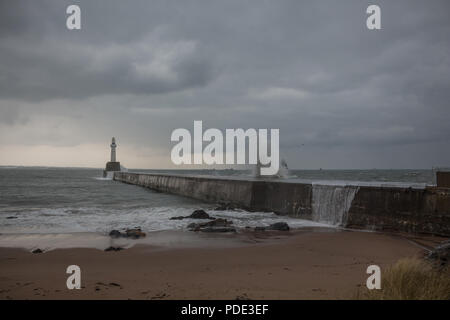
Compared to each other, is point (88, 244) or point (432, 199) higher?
point (432, 199)

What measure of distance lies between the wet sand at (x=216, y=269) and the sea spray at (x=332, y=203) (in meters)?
2.17

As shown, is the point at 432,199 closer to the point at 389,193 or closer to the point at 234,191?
the point at 389,193

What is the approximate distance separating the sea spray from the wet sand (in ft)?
7.11

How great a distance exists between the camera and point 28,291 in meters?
4.95

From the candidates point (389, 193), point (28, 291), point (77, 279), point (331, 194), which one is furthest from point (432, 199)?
point (28, 291)

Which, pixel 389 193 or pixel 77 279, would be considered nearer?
pixel 77 279

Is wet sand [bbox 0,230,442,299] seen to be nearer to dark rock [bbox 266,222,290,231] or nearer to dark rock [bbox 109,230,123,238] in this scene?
dark rock [bbox 266,222,290,231]

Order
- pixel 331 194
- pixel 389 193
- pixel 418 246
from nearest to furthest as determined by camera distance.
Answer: pixel 418 246, pixel 389 193, pixel 331 194

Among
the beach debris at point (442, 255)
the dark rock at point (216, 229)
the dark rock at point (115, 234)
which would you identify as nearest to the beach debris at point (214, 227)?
the dark rock at point (216, 229)

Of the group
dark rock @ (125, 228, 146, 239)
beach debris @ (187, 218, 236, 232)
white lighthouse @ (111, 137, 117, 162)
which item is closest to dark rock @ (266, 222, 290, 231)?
beach debris @ (187, 218, 236, 232)

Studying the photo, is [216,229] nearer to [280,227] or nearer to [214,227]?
[214,227]

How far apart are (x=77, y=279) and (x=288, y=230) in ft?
22.6

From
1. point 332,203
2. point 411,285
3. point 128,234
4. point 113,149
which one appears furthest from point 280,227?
point 113,149

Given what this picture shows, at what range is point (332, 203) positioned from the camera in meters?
12.2
